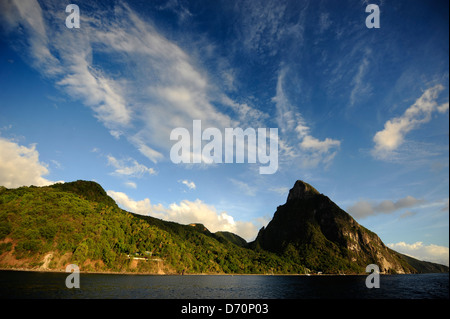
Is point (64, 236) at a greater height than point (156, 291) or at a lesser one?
greater

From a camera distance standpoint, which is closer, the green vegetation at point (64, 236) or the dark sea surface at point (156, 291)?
the dark sea surface at point (156, 291)

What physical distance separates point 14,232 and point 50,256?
87.6 ft

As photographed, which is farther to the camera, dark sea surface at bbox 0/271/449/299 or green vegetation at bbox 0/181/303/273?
green vegetation at bbox 0/181/303/273

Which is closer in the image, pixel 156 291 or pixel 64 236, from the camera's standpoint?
pixel 156 291
